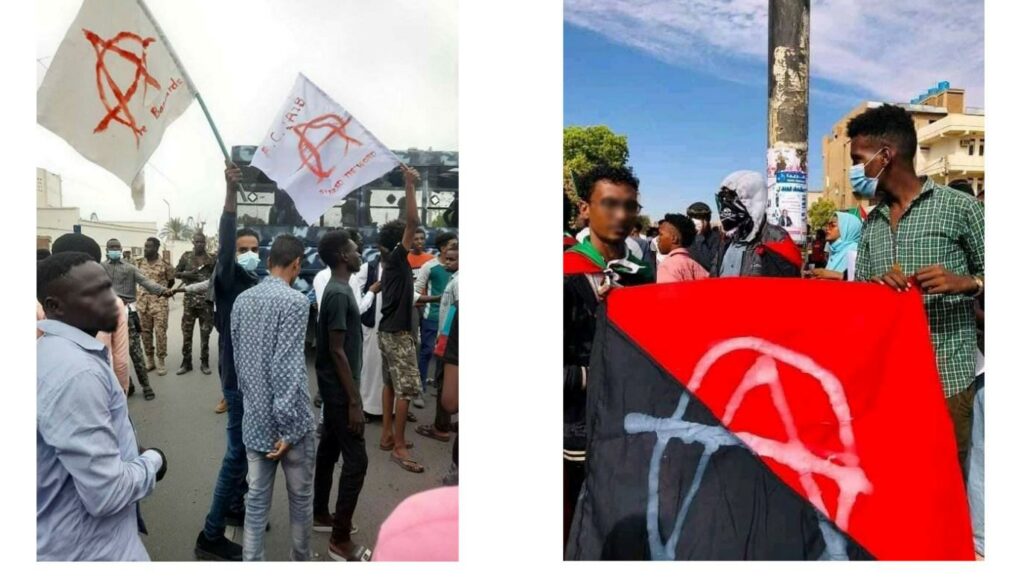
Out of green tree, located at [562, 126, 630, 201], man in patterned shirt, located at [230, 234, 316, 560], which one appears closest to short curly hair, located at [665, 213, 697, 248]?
green tree, located at [562, 126, 630, 201]

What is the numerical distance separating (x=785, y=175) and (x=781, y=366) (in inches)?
42.7

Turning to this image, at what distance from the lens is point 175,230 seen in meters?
3.13

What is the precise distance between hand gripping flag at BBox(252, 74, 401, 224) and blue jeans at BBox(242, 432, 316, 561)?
39.9 inches

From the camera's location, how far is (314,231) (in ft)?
10.5

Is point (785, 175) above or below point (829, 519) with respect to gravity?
above

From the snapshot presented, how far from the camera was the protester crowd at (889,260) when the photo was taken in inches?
110

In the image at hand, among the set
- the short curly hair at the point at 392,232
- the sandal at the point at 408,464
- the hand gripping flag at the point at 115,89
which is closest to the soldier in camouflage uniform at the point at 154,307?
the hand gripping flag at the point at 115,89

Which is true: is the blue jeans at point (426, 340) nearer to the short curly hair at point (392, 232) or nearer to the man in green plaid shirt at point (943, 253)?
the short curly hair at point (392, 232)

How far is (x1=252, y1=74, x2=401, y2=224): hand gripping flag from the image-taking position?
3080 millimetres

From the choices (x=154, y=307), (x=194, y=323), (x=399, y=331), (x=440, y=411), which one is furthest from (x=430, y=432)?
(x=154, y=307)

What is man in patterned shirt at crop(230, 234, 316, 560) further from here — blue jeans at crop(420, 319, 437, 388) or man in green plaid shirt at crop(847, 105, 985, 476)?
man in green plaid shirt at crop(847, 105, 985, 476)

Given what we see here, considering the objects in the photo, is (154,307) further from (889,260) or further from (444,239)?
(889,260)
